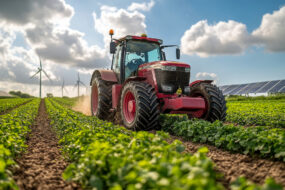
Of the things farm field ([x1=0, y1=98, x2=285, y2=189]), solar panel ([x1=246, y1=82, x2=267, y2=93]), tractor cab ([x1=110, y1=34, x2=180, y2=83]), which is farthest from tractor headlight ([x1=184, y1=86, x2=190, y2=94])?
solar panel ([x1=246, y1=82, x2=267, y2=93])

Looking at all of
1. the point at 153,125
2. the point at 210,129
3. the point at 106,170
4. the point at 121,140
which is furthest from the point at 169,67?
the point at 106,170

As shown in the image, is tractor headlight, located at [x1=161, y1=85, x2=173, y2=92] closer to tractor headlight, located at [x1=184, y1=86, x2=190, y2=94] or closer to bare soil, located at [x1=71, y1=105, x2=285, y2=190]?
tractor headlight, located at [x1=184, y1=86, x2=190, y2=94]

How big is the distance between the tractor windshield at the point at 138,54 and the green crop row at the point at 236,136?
93.2 inches

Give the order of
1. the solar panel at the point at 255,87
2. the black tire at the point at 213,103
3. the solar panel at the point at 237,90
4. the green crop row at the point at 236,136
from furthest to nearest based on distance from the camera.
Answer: the solar panel at the point at 237,90 < the solar panel at the point at 255,87 < the black tire at the point at 213,103 < the green crop row at the point at 236,136

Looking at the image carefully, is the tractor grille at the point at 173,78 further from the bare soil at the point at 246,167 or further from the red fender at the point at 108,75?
the bare soil at the point at 246,167

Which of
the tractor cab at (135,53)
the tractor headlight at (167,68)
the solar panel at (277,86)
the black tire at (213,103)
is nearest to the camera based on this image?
the tractor headlight at (167,68)

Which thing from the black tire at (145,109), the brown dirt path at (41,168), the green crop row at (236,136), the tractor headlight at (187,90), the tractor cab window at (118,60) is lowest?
the brown dirt path at (41,168)

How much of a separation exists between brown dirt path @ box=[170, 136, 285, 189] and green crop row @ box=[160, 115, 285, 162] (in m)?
0.16

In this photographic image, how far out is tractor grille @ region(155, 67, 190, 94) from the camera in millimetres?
6367

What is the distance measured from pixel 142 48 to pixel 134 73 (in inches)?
36.3

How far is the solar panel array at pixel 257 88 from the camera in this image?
28.9 m

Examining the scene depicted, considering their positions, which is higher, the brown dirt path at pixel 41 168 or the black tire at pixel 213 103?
the black tire at pixel 213 103

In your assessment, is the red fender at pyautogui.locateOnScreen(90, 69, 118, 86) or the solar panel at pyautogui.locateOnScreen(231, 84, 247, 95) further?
the solar panel at pyautogui.locateOnScreen(231, 84, 247, 95)

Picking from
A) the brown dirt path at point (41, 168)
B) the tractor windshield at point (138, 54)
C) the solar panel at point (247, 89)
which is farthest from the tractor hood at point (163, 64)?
the solar panel at point (247, 89)
